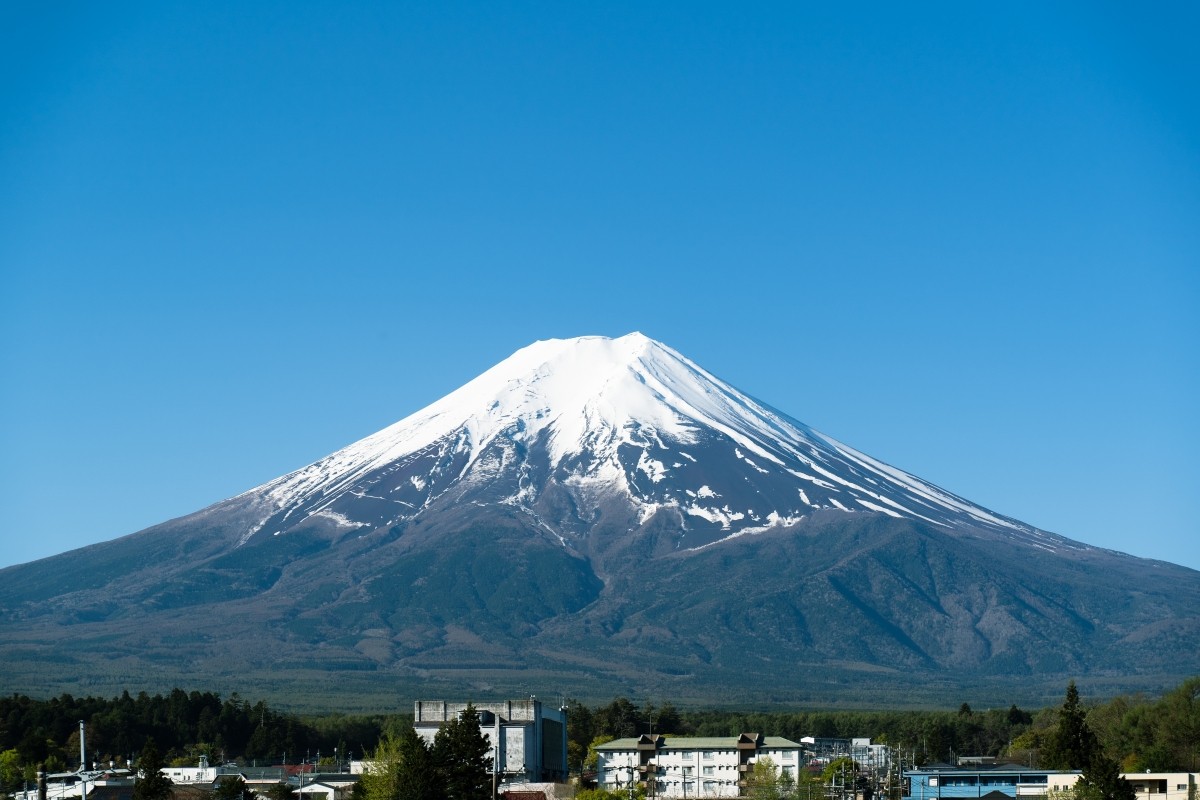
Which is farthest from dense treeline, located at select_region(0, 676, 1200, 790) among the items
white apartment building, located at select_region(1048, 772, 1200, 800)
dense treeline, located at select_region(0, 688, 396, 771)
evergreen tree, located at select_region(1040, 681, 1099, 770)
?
evergreen tree, located at select_region(1040, 681, 1099, 770)

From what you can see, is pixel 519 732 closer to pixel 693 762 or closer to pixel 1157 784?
pixel 693 762

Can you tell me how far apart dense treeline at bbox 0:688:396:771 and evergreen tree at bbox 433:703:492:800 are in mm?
42602

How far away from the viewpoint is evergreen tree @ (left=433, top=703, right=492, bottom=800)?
239ft

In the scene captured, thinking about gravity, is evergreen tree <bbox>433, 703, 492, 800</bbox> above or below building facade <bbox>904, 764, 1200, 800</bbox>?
above

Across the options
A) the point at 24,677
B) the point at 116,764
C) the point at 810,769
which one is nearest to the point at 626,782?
the point at 810,769

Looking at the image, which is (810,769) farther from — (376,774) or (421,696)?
(421,696)

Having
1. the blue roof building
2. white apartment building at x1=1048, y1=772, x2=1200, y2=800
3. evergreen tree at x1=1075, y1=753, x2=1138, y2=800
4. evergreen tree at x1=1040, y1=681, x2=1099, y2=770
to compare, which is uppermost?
evergreen tree at x1=1040, y1=681, x2=1099, y2=770

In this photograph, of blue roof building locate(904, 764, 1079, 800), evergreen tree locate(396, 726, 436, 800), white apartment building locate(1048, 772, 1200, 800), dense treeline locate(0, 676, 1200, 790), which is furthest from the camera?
dense treeline locate(0, 676, 1200, 790)

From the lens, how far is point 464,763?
7406 centimetres

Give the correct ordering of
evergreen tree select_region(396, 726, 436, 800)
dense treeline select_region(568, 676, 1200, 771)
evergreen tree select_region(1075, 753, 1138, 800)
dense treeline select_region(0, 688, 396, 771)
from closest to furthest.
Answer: evergreen tree select_region(396, 726, 436, 800) < evergreen tree select_region(1075, 753, 1138, 800) < dense treeline select_region(568, 676, 1200, 771) < dense treeline select_region(0, 688, 396, 771)

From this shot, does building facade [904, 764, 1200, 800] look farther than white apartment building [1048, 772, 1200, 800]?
Yes

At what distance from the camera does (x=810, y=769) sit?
11600 cm

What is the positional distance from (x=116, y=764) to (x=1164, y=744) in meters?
56.5

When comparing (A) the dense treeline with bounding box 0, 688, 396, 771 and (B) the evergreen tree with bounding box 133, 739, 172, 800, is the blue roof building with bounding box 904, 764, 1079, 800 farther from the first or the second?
(A) the dense treeline with bounding box 0, 688, 396, 771
